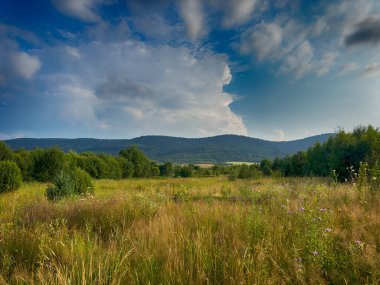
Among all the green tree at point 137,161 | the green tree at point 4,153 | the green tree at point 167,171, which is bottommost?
the green tree at point 167,171

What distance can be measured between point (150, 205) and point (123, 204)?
768 millimetres

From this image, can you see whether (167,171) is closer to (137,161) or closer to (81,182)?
(137,161)

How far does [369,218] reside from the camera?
12.9 feet

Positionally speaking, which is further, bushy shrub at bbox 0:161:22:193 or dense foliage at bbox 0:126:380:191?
dense foliage at bbox 0:126:380:191

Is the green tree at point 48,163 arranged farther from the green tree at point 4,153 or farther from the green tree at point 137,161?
the green tree at point 137,161

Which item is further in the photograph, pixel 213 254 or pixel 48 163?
pixel 48 163

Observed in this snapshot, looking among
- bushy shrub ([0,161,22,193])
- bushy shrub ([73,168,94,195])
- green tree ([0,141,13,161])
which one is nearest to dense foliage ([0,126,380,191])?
green tree ([0,141,13,161])

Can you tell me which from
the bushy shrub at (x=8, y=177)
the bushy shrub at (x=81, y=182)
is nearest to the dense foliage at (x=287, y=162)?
the bushy shrub at (x=81, y=182)

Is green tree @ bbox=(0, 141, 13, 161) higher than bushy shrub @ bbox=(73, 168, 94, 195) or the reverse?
higher

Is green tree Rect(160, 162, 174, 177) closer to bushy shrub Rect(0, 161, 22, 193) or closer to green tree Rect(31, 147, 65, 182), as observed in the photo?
green tree Rect(31, 147, 65, 182)

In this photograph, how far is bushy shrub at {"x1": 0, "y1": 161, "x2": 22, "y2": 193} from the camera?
14.1 m

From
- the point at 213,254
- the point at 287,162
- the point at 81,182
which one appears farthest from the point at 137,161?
the point at 213,254

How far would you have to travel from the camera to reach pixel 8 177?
14297 millimetres

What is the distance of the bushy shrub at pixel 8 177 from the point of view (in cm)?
1409
